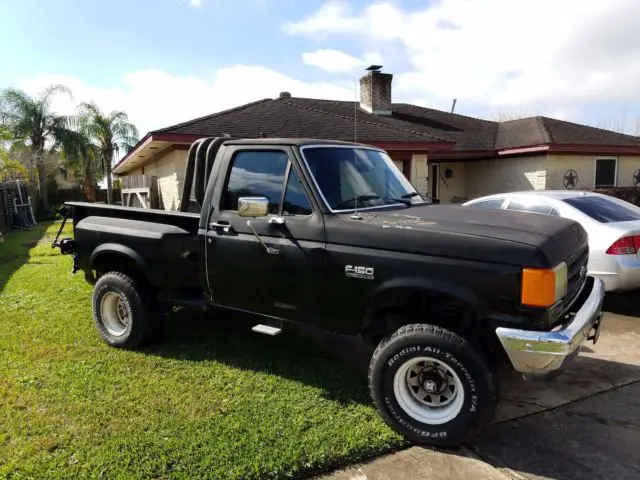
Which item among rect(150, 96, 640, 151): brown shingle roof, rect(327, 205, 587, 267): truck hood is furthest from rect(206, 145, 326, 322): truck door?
rect(150, 96, 640, 151): brown shingle roof

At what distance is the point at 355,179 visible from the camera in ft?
13.0

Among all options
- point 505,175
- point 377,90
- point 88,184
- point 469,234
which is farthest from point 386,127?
point 88,184

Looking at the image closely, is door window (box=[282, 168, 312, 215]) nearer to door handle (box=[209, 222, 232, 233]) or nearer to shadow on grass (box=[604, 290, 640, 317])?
door handle (box=[209, 222, 232, 233])

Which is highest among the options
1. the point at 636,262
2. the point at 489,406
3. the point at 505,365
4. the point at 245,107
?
the point at 245,107

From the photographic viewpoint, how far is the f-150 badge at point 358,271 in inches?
131

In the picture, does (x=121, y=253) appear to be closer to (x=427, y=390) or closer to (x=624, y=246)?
(x=427, y=390)

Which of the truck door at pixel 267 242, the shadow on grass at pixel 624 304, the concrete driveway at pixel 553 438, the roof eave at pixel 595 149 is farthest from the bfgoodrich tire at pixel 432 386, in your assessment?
the roof eave at pixel 595 149

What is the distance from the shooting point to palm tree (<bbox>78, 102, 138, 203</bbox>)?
3078 cm

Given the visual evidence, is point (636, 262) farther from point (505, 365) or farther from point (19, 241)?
point (19, 241)

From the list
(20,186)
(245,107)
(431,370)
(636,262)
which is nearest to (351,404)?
(431,370)

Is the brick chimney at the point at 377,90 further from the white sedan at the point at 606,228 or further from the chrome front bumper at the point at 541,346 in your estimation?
the chrome front bumper at the point at 541,346

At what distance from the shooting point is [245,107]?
46.4 feet

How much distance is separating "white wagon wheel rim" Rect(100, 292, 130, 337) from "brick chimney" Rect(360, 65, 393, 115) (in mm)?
13693

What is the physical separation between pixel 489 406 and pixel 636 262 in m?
3.80
